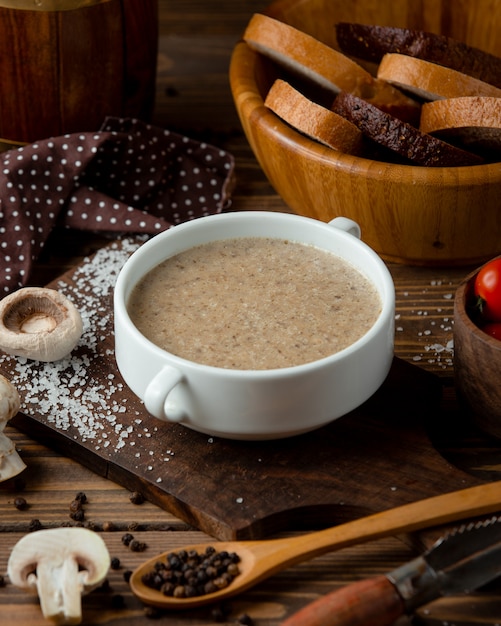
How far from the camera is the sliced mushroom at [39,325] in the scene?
1.70 meters

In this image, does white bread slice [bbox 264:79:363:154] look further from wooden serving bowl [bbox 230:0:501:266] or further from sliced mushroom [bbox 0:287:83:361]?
sliced mushroom [bbox 0:287:83:361]

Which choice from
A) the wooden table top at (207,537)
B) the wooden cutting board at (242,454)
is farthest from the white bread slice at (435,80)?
the wooden cutting board at (242,454)

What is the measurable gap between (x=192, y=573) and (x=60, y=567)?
0.18 metres

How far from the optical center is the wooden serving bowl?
72.3 inches

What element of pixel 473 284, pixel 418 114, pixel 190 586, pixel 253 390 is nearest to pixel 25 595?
pixel 190 586

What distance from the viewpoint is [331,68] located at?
2.04 meters

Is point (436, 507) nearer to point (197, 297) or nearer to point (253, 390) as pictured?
point (253, 390)

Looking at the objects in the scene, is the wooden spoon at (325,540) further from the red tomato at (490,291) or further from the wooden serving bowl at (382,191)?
the wooden serving bowl at (382,191)

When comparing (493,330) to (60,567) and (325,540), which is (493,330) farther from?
(60,567)

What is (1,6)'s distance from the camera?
2080 mm

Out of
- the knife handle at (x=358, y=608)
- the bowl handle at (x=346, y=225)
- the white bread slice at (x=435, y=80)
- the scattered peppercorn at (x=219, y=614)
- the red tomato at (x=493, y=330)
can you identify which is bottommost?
the scattered peppercorn at (x=219, y=614)

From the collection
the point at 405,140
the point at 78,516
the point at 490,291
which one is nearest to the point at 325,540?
the point at 78,516

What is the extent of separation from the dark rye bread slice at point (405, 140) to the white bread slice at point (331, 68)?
10cm

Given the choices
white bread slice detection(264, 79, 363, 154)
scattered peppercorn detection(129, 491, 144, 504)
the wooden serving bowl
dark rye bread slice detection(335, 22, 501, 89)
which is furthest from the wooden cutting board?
dark rye bread slice detection(335, 22, 501, 89)
